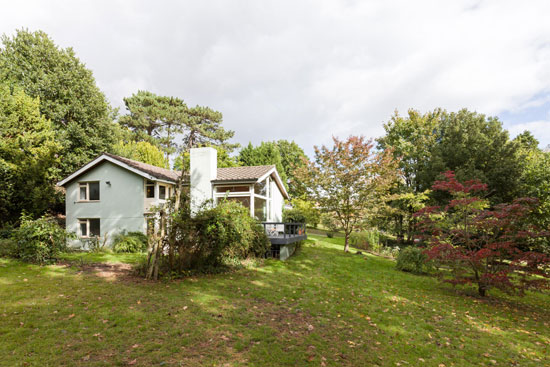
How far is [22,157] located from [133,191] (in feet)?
27.4

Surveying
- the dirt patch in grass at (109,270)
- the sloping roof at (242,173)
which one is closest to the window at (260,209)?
the sloping roof at (242,173)

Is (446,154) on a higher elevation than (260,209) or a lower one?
higher

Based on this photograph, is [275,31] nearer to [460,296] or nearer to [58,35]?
[460,296]

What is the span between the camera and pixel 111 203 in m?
17.2

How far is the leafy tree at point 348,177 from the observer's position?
1652 centimetres

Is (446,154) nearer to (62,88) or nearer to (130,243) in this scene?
(130,243)

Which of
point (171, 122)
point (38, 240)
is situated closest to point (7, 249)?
point (38, 240)

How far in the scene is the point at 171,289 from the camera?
785cm

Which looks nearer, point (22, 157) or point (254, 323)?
point (254, 323)

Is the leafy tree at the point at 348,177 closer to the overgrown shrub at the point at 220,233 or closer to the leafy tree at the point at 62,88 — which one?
the overgrown shrub at the point at 220,233

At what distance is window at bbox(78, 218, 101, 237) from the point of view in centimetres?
1755

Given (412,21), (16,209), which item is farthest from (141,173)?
(412,21)

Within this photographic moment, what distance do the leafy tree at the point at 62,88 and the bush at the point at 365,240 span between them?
79.5 ft

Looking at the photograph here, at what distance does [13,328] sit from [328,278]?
30.4ft
